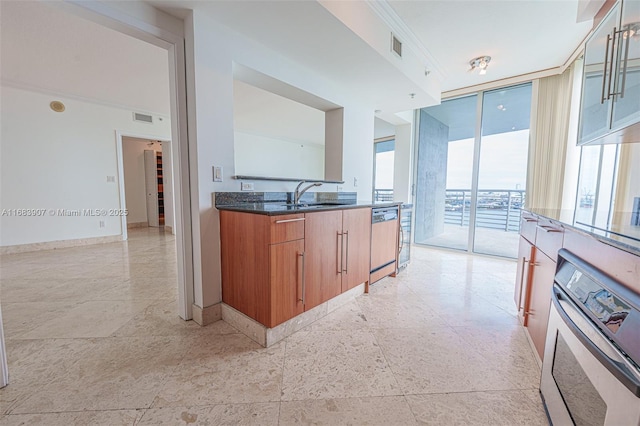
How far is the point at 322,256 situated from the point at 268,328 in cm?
63

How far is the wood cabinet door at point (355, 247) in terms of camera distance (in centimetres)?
218

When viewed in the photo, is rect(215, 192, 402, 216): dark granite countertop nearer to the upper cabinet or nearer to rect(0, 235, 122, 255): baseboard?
the upper cabinet

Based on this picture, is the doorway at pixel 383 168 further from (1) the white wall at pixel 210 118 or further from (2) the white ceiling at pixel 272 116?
(1) the white wall at pixel 210 118

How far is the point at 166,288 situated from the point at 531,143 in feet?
16.1

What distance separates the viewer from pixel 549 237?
144 cm

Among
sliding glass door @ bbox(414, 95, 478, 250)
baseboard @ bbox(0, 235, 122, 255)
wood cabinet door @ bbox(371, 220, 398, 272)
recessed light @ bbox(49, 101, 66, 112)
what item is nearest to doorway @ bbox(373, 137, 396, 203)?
sliding glass door @ bbox(414, 95, 478, 250)

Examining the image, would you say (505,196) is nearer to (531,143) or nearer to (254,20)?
(531,143)

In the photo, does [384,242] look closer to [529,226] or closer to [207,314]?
[529,226]

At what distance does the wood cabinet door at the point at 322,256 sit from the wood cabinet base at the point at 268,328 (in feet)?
0.32

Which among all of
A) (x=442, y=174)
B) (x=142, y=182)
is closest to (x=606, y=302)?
(x=442, y=174)

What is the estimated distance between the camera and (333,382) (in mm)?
1382

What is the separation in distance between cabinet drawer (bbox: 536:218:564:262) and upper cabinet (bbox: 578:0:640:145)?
62 cm

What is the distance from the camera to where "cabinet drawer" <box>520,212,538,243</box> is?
1.74 meters

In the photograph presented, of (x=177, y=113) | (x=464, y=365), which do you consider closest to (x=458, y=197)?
(x=464, y=365)
